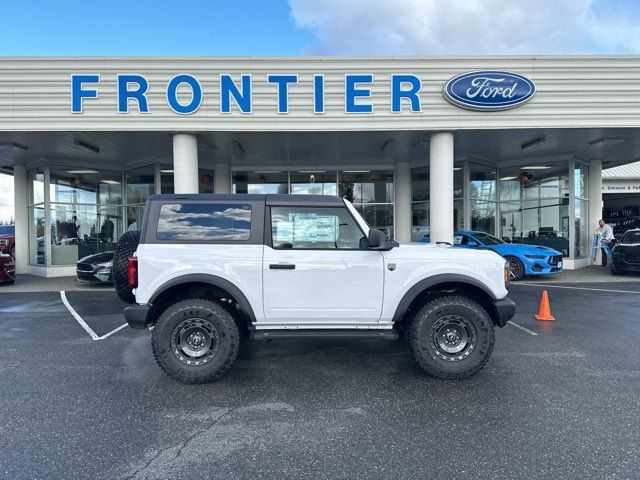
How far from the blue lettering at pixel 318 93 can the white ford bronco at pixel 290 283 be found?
6.54 m

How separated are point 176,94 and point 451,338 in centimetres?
902

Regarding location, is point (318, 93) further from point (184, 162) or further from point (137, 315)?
point (137, 315)

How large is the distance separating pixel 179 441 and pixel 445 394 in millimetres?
2408

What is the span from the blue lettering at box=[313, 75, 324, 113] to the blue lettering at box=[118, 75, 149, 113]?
4.26 m

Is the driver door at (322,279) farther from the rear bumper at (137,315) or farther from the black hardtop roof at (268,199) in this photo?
the rear bumper at (137,315)

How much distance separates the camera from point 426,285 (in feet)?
13.4

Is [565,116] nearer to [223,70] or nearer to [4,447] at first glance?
[223,70]

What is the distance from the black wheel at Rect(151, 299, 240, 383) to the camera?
13.0 feet

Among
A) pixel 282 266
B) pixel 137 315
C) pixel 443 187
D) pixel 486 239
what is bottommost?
pixel 137 315

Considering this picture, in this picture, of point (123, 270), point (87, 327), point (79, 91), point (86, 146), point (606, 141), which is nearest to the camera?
point (123, 270)

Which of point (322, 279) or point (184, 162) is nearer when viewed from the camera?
point (322, 279)

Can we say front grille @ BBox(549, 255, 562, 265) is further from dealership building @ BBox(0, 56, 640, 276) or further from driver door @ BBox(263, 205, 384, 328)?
driver door @ BBox(263, 205, 384, 328)

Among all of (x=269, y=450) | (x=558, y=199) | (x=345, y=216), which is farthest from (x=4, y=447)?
(x=558, y=199)

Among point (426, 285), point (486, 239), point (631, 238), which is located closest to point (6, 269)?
point (426, 285)
